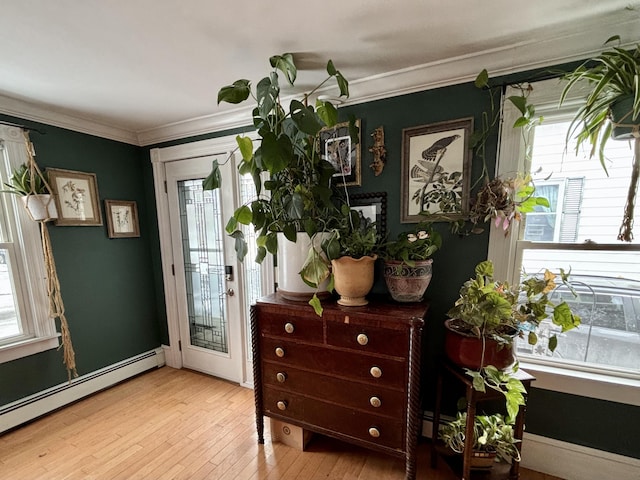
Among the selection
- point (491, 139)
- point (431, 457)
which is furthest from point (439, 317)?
point (491, 139)

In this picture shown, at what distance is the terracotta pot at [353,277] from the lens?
1351 millimetres

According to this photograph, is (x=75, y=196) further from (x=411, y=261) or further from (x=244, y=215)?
(x=411, y=261)

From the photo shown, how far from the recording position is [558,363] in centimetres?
142

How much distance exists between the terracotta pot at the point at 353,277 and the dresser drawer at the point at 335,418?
579mm

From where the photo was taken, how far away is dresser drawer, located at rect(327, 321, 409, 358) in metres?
1.26

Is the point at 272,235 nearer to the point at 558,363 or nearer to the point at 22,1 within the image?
the point at 22,1

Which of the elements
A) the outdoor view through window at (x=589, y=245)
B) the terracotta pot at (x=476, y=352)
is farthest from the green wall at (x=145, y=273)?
the terracotta pot at (x=476, y=352)

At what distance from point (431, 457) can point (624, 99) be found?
1.90 metres

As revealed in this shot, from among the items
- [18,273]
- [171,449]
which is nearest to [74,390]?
[18,273]

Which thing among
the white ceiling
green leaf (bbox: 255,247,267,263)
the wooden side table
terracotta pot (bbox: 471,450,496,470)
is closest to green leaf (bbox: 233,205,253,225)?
green leaf (bbox: 255,247,267,263)

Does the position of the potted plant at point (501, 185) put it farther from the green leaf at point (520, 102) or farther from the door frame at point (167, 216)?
the door frame at point (167, 216)

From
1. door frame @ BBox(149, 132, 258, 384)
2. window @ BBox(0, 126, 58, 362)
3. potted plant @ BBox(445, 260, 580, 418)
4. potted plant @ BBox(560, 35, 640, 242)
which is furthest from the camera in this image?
door frame @ BBox(149, 132, 258, 384)

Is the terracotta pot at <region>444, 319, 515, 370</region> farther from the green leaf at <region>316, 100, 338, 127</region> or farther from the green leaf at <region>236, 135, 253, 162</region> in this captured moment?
the green leaf at <region>236, 135, 253, 162</region>

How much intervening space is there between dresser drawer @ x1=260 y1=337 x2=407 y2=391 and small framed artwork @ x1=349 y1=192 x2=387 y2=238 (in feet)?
2.44
